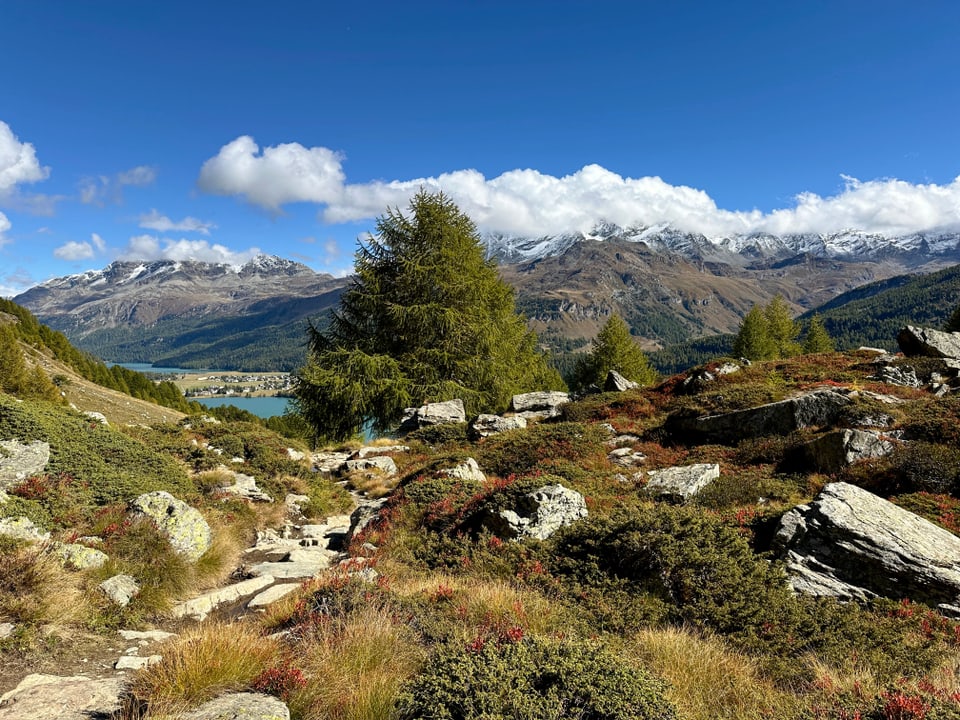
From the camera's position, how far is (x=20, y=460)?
9641 millimetres

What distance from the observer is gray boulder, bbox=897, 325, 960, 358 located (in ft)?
79.4

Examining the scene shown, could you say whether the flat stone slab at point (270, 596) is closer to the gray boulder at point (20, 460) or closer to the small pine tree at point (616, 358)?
the gray boulder at point (20, 460)

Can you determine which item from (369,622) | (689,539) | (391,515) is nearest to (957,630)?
(689,539)

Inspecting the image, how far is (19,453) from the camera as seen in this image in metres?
9.79

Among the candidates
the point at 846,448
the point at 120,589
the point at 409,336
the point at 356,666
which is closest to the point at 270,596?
the point at 120,589

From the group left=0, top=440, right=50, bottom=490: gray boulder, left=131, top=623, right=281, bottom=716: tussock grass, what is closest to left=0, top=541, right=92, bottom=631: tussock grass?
left=131, top=623, right=281, bottom=716: tussock grass

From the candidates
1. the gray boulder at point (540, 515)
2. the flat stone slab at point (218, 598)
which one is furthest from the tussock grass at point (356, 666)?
the gray boulder at point (540, 515)

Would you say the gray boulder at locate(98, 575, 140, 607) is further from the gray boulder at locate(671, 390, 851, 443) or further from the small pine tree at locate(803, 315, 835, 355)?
the small pine tree at locate(803, 315, 835, 355)

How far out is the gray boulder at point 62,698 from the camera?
440cm

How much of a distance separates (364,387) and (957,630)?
22.4 metres

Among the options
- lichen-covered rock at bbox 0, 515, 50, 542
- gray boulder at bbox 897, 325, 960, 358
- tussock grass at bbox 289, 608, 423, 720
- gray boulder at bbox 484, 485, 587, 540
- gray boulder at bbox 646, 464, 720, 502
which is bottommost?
gray boulder at bbox 646, 464, 720, 502

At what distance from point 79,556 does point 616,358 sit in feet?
172

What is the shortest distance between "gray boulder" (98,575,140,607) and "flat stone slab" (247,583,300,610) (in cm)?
170

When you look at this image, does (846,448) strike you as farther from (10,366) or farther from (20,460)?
(10,366)
